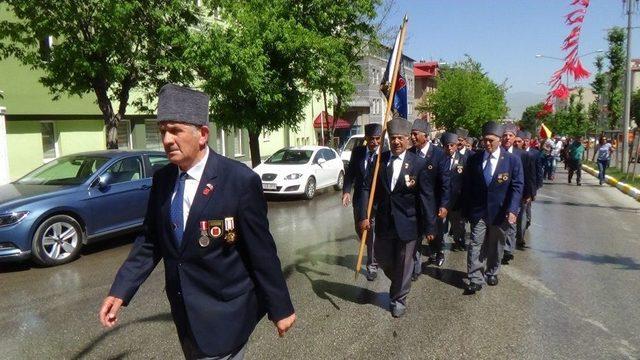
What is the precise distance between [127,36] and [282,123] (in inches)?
245

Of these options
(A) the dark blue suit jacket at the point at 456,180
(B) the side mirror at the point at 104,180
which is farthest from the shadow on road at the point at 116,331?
(A) the dark blue suit jacket at the point at 456,180

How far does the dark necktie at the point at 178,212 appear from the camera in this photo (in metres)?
2.45

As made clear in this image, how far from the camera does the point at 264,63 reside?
548 inches

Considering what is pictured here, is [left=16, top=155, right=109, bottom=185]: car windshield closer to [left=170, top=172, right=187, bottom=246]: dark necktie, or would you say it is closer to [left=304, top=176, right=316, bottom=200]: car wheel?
[left=170, top=172, right=187, bottom=246]: dark necktie

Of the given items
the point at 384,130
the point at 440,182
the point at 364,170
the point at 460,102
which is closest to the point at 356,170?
the point at 364,170

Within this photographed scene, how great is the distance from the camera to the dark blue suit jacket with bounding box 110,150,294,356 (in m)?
2.42

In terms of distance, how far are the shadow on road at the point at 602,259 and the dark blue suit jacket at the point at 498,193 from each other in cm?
234

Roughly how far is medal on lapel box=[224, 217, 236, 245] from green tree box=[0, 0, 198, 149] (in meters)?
8.62

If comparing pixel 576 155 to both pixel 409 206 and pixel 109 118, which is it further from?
pixel 409 206

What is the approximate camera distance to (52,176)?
8109 millimetres

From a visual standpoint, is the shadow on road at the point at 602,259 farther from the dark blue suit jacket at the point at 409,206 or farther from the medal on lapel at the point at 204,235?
the medal on lapel at the point at 204,235

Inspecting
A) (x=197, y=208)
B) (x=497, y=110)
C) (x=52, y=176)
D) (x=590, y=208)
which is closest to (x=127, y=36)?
(x=52, y=176)

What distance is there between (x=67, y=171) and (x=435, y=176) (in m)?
5.73

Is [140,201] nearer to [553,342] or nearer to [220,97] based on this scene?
[553,342]
